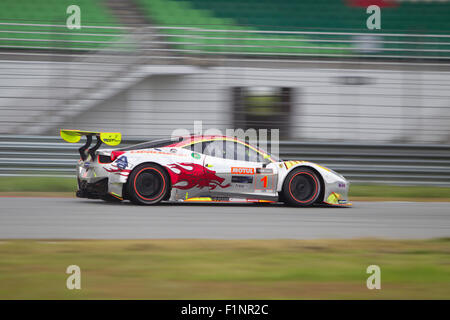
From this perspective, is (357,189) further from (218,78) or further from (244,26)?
(244,26)

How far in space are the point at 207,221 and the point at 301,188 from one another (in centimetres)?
208

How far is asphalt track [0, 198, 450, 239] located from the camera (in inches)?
252

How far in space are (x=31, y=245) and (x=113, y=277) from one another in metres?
1.47

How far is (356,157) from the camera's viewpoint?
480 inches

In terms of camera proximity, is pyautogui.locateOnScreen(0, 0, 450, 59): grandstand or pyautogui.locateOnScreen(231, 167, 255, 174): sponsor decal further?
pyautogui.locateOnScreen(0, 0, 450, 59): grandstand

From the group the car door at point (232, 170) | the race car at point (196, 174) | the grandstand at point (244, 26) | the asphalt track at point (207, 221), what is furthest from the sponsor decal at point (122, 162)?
the grandstand at point (244, 26)

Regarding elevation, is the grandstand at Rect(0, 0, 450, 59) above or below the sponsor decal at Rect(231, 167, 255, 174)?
above

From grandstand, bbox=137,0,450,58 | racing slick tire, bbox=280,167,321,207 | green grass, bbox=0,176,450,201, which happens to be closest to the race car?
racing slick tire, bbox=280,167,321,207

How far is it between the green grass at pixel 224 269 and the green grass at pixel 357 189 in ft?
16.8

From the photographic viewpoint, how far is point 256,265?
16.5 ft

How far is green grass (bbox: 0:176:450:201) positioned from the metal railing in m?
0.19

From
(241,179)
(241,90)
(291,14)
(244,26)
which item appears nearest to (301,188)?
(241,179)

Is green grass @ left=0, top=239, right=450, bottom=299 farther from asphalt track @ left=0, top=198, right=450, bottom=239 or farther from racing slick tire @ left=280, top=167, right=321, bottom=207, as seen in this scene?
racing slick tire @ left=280, top=167, right=321, bottom=207

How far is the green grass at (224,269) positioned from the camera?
425 centimetres
